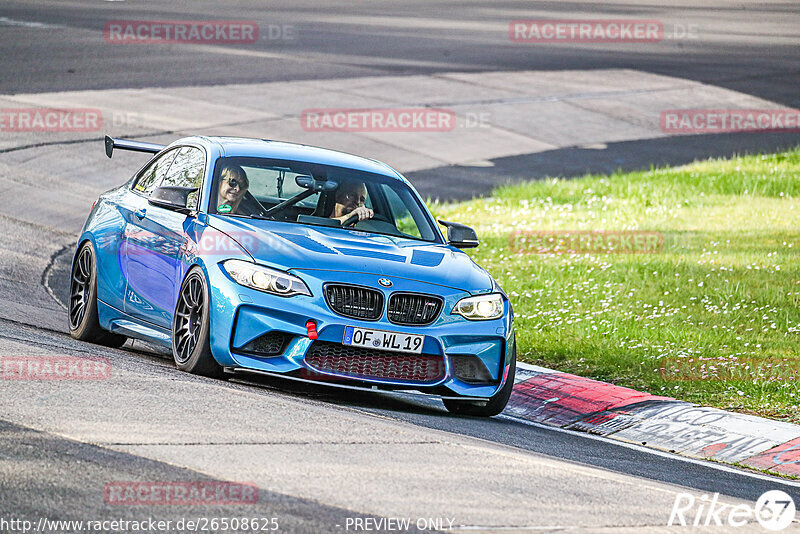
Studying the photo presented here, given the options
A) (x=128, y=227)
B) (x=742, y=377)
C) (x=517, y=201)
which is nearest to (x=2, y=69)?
(x=517, y=201)

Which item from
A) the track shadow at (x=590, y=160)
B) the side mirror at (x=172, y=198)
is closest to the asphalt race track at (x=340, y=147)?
the track shadow at (x=590, y=160)

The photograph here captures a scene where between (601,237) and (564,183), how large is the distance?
4.28 meters

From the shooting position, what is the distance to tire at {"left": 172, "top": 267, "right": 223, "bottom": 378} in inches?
324

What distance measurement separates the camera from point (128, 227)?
9625 mm

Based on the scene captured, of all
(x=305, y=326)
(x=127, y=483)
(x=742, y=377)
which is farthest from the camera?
(x=742, y=377)

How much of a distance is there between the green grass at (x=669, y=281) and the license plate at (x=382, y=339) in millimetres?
2874

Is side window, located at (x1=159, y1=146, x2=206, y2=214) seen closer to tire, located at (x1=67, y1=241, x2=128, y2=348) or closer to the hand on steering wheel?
tire, located at (x1=67, y1=241, x2=128, y2=348)

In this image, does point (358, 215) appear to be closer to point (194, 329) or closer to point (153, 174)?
point (194, 329)

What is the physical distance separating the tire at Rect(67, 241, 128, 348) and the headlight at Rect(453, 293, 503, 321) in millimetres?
2965

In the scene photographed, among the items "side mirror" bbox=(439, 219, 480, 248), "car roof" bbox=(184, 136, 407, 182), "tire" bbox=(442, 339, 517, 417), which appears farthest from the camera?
"car roof" bbox=(184, 136, 407, 182)

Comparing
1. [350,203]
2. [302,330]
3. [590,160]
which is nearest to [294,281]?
[302,330]

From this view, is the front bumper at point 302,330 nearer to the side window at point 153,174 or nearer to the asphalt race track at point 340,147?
the asphalt race track at point 340,147

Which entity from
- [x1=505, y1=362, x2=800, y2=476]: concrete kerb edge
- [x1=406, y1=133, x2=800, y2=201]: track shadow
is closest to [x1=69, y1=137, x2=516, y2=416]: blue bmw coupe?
[x1=505, y1=362, x2=800, y2=476]: concrete kerb edge

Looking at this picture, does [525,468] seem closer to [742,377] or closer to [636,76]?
[742,377]
